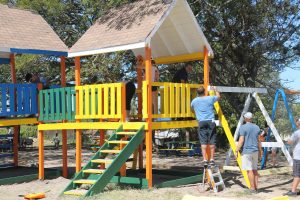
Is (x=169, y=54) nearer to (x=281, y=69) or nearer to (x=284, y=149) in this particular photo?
(x=284, y=149)

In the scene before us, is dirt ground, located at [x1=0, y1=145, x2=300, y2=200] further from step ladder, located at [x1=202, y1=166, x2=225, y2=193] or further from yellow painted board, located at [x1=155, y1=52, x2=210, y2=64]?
yellow painted board, located at [x1=155, y1=52, x2=210, y2=64]

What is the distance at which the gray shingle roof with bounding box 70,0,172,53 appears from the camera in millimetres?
11805

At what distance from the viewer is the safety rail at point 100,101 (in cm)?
1190

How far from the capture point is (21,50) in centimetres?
1395

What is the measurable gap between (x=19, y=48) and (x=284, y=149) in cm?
798

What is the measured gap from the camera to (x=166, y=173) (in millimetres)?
14523

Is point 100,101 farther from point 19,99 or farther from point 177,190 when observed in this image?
point 19,99

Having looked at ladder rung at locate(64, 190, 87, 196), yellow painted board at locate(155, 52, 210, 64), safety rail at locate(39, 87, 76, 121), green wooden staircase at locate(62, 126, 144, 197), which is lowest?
ladder rung at locate(64, 190, 87, 196)

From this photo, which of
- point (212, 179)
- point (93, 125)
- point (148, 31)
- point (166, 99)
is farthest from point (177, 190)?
point (148, 31)

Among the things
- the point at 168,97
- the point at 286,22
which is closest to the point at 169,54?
the point at 168,97

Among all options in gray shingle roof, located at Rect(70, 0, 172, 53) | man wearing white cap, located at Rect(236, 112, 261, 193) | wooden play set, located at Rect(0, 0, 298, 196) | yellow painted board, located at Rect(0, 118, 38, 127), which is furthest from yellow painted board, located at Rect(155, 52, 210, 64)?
yellow painted board, located at Rect(0, 118, 38, 127)

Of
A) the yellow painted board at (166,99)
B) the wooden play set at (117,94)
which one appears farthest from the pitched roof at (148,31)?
the yellow painted board at (166,99)

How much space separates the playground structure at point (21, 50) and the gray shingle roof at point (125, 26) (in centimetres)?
178

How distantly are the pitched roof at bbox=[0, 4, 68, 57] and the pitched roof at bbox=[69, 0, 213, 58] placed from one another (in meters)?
1.70
